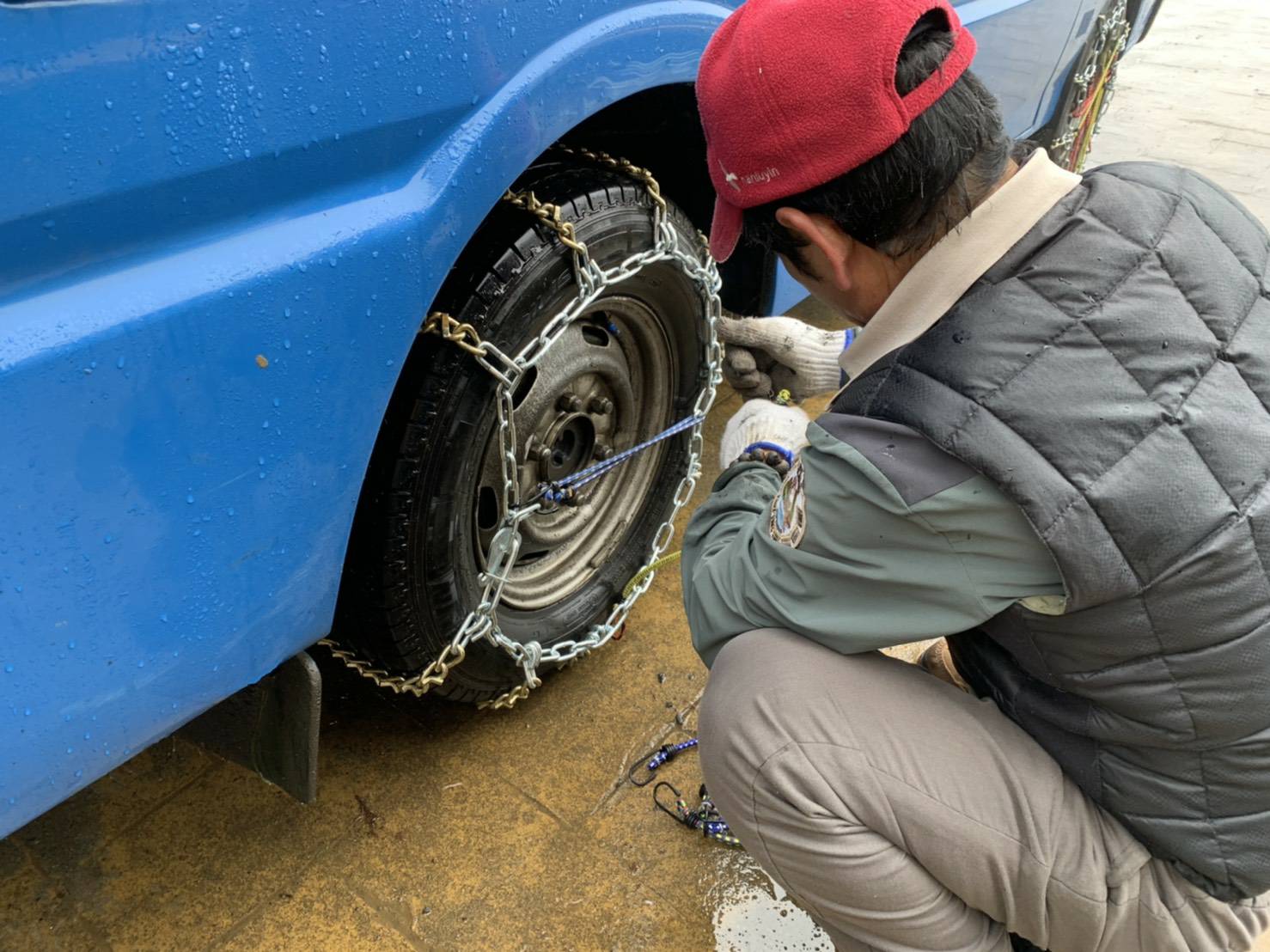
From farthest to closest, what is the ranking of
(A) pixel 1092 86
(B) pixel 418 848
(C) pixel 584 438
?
(A) pixel 1092 86 < (C) pixel 584 438 < (B) pixel 418 848

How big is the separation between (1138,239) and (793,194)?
0.38m

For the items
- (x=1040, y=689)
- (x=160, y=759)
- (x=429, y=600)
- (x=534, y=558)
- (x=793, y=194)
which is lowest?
(x=160, y=759)

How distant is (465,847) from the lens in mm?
1638

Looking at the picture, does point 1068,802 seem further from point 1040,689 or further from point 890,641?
point 890,641

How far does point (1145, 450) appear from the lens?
98 cm

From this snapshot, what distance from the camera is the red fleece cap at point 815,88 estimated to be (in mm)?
1018

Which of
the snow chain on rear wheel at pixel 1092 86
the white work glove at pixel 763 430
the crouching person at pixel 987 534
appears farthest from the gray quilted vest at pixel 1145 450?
the snow chain on rear wheel at pixel 1092 86

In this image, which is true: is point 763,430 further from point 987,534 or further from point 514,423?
point 987,534

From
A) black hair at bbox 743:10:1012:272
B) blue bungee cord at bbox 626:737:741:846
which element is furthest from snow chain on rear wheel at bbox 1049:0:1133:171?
blue bungee cord at bbox 626:737:741:846

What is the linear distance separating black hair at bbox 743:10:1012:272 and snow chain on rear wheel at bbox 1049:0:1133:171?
9.62ft

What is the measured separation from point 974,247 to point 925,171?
0.10 metres

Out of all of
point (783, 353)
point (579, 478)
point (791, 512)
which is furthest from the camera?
point (783, 353)

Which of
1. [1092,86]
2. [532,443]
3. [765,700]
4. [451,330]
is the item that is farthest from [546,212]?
[1092,86]

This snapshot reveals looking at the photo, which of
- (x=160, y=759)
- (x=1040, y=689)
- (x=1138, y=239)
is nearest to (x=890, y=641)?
(x=1040, y=689)
